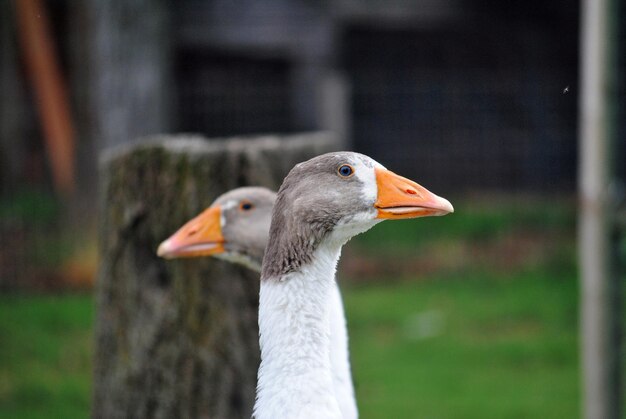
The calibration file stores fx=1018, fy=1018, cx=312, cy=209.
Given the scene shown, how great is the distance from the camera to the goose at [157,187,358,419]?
3.68 meters

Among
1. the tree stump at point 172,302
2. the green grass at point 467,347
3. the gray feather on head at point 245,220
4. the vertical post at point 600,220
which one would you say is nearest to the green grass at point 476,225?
the green grass at point 467,347

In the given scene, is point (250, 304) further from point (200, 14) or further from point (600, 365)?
point (200, 14)

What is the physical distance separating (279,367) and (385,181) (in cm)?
64

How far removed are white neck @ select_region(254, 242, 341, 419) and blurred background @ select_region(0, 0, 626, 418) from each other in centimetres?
424

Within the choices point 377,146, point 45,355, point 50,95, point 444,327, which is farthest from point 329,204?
point 377,146

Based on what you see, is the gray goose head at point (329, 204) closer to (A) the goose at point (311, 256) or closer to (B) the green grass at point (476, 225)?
(A) the goose at point (311, 256)

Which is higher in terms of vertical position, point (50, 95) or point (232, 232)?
point (50, 95)

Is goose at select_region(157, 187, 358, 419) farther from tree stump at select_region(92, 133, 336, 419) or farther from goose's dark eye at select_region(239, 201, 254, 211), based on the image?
tree stump at select_region(92, 133, 336, 419)

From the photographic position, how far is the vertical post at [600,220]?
19.5ft

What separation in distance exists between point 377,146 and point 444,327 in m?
5.38

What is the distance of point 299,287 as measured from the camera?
3.03m

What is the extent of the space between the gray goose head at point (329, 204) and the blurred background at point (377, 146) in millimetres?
4236

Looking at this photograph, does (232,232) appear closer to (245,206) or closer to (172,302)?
(245,206)

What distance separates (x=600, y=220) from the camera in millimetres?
5949
